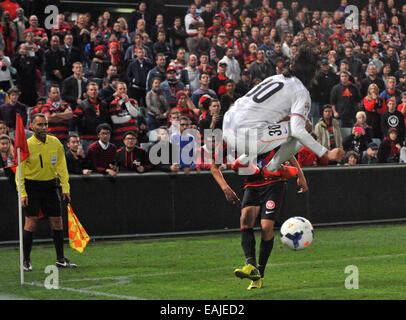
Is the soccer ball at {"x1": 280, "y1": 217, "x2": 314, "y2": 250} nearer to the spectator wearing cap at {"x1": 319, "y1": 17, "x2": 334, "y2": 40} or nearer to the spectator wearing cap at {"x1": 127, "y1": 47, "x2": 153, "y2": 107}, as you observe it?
the spectator wearing cap at {"x1": 127, "y1": 47, "x2": 153, "y2": 107}

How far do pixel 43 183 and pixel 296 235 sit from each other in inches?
155

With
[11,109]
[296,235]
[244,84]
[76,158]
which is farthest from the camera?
[244,84]

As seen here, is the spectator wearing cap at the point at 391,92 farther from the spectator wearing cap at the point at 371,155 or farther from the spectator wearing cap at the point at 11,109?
the spectator wearing cap at the point at 11,109

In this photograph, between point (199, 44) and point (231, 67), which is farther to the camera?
point (199, 44)

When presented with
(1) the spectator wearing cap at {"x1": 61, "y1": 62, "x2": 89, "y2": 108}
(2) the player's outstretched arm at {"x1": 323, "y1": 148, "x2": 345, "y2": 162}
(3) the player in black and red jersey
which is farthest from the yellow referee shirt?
(1) the spectator wearing cap at {"x1": 61, "y1": 62, "x2": 89, "y2": 108}

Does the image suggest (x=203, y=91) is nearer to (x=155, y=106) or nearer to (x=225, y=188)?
(x=155, y=106)

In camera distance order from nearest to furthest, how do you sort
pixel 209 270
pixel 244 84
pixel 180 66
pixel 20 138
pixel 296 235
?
pixel 296 235 < pixel 20 138 < pixel 209 270 < pixel 180 66 < pixel 244 84

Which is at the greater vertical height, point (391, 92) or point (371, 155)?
point (391, 92)

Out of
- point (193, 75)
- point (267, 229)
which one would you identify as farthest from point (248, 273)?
point (193, 75)

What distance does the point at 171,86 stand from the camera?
18750 millimetres

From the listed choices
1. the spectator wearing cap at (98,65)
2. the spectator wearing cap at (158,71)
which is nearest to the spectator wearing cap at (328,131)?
the spectator wearing cap at (158,71)

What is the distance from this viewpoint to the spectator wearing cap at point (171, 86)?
732 inches

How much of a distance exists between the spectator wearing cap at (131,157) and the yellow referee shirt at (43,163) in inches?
145
